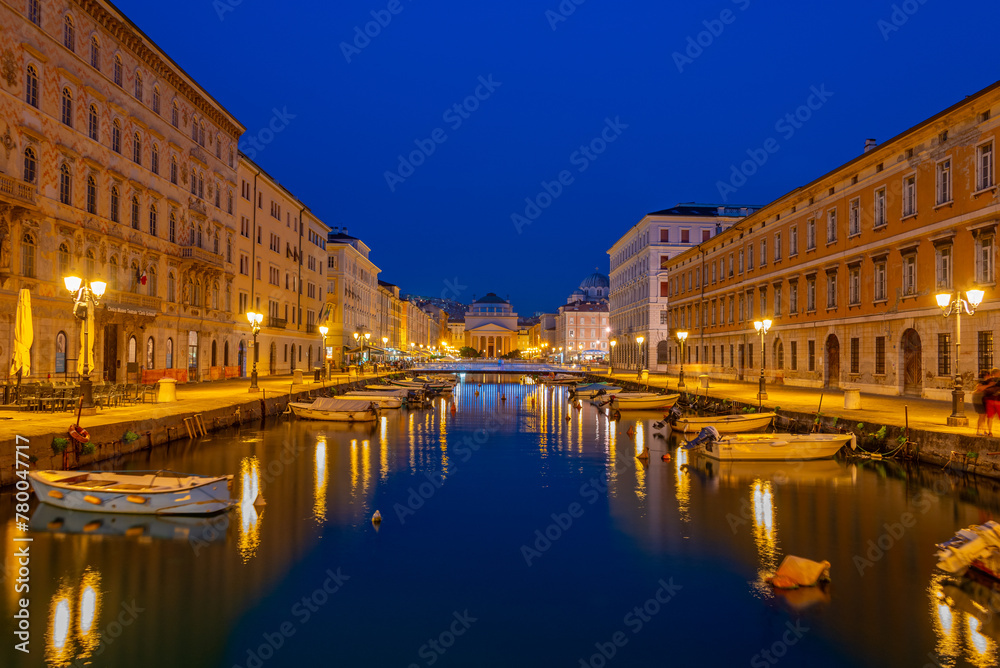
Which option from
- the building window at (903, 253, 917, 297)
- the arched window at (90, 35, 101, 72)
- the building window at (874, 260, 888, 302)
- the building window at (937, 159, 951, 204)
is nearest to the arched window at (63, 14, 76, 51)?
the arched window at (90, 35, 101, 72)

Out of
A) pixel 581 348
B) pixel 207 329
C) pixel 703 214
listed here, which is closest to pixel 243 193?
pixel 207 329

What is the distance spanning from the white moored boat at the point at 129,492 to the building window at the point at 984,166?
31882mm

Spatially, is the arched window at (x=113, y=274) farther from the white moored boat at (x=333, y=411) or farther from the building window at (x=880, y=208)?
the building window at (x=880, y=208)

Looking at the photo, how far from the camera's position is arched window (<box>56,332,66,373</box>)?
32.5m

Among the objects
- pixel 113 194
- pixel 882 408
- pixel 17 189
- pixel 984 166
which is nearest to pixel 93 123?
pixel 113 194

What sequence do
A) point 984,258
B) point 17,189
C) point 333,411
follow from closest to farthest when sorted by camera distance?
point 17,189, point 984,258, point 333,411

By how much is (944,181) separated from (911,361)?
914cm

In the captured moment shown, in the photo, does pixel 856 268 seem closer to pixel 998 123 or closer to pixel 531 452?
pixel 998 123

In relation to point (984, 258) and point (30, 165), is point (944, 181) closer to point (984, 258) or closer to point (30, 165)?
point (984, 258)

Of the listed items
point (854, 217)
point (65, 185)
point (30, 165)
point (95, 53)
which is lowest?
point (65, 185)

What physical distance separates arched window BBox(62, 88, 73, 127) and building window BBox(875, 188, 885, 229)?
4239 centimetres

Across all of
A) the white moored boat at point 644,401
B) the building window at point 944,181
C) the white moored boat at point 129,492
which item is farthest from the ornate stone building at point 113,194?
→ the building window at point 944,181

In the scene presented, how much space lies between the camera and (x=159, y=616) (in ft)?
31.7

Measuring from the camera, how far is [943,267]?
3241 cm
